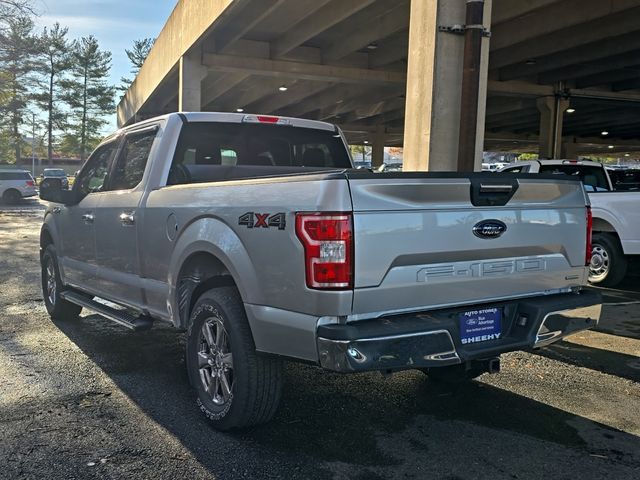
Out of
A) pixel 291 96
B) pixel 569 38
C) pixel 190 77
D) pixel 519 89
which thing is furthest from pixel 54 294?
pixel 291 96

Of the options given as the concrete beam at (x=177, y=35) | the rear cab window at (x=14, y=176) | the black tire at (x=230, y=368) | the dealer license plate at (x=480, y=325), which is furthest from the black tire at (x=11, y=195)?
the dealer license plate at (x=480, y=325)

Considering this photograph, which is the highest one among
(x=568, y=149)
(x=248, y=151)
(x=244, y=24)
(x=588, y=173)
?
(x=244, y=24)

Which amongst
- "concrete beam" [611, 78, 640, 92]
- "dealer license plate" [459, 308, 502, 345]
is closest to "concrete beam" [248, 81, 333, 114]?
"concrete beam" [611, 78, 640, 92]

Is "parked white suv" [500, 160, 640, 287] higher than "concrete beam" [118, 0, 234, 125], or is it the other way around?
"concrete beam" [118, 0, 234, 125]

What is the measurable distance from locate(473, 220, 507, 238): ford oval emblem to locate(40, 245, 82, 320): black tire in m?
4.75

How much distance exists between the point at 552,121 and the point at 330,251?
71.0ft

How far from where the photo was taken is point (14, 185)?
98.0ft

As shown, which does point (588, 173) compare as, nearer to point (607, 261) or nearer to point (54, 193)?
point (607, 261)

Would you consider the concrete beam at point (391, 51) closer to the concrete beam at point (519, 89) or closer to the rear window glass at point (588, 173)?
the concrete beam at point (519, 89)

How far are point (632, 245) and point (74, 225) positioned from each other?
23.7ft

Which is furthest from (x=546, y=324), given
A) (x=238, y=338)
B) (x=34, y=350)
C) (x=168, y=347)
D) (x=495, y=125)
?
(x=495, y=125)

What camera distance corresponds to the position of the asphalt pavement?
3.40m

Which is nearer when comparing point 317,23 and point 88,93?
point 317,23

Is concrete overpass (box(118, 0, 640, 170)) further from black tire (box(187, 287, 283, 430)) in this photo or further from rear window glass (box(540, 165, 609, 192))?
black tire (box(187, 287, 283, 430))
